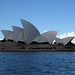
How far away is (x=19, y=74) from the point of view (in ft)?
55.1

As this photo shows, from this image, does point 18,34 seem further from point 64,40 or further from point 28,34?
point 64,40

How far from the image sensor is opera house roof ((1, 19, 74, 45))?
80.8 meters

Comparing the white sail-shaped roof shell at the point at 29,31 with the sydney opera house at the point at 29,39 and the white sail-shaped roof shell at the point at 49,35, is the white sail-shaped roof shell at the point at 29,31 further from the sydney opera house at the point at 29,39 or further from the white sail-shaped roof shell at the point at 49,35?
the white sail-shaped roof shell at the point at 49,35

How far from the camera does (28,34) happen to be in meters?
81.6

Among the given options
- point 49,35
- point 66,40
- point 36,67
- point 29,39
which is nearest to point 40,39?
point 49,35

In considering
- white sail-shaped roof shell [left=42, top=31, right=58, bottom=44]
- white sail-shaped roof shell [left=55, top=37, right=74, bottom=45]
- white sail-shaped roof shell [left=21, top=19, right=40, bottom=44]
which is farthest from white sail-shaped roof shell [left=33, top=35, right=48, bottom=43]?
white sail-shaped roof shell [left=55, top=37, right=74, bottom=45]

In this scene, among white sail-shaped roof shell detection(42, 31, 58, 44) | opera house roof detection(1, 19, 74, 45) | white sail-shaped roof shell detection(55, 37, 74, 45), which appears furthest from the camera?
white sail-shaped roof shell detection(55, 37, 74, 45)

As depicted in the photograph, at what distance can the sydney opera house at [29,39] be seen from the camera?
269 feet

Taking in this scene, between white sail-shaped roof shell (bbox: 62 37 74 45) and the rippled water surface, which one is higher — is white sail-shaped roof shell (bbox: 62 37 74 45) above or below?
above

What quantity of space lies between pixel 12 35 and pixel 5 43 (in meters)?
8.01

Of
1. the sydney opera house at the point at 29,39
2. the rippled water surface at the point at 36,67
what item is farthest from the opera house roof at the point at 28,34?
the rippled water surface at the point at 36,67

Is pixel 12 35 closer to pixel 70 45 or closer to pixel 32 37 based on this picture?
pixel 32 37

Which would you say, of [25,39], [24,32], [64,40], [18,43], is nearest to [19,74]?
[24,32]

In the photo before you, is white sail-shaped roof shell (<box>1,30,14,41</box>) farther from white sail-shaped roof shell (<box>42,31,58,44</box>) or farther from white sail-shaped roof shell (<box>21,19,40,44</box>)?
white sail-shaped roof shell (<box>42,31,58,44</box>)
